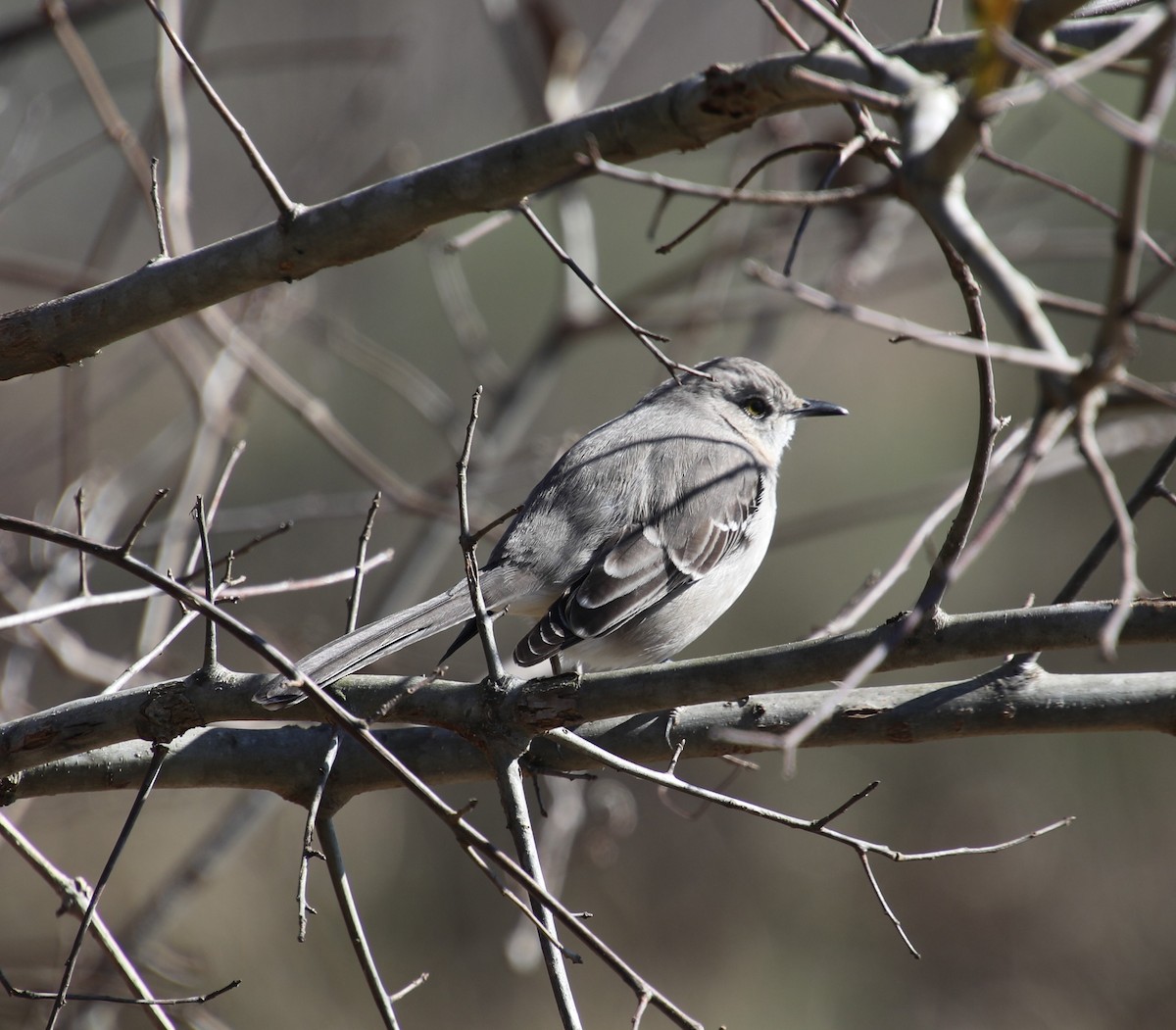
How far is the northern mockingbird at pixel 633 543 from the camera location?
13.4 feet

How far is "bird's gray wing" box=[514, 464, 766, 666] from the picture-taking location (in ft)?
13.0

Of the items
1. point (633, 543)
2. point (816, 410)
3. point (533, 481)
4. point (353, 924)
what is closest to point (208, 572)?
point (353, 924)

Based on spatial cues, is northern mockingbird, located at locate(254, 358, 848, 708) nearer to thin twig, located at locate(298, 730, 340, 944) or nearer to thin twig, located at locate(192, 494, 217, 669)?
thin twig, located at locate(298, 730, 340, 944)

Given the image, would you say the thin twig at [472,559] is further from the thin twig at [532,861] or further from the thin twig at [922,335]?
the thin twig at [922,335]

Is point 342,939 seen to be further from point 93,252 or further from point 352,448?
point 93,252

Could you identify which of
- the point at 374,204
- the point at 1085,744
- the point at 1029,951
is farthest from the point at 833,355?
the point at 374,204

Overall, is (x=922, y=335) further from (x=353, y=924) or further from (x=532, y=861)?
(x=353, y=924)

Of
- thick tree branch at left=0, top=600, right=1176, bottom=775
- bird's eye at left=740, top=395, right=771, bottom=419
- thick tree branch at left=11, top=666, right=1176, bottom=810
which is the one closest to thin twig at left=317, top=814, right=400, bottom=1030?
thick tree branch at left=11, top=666, right=1176, bottom=810

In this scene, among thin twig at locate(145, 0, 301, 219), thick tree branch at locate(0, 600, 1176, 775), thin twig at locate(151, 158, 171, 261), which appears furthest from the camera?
thin twig at locate(151, 158, 171, 261)

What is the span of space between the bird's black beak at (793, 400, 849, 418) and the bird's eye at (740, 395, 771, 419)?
0.52 ft

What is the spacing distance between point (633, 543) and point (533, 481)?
8.10 feet

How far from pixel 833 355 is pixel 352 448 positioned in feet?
17.2

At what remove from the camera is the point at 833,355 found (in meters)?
8.71

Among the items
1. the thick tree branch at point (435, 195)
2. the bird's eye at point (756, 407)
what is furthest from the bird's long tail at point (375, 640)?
the bird's eye at point (756, 407)
